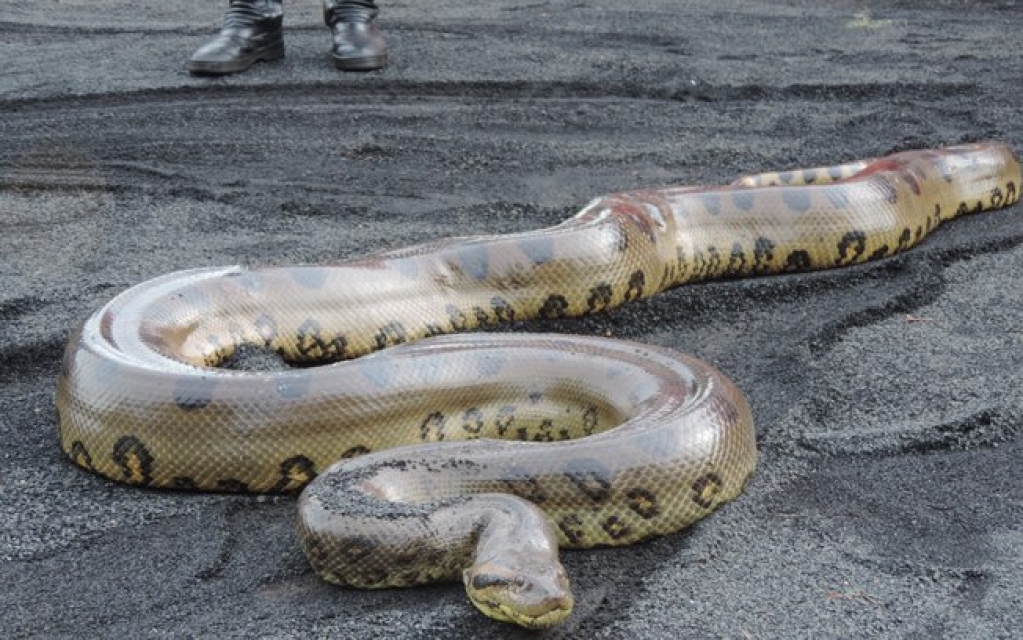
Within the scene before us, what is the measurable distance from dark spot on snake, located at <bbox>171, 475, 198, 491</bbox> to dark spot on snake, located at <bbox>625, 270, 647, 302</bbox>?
2738mm

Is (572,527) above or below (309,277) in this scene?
below

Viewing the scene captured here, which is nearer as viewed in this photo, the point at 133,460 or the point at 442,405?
the point at 133,460

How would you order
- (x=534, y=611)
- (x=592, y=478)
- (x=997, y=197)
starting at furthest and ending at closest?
(x=997, y=197) < (x=592, y=478) < (x=534, y=611)

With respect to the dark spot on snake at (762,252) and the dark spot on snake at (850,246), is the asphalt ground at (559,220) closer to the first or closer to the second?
the dark spot on snake at (850,246)

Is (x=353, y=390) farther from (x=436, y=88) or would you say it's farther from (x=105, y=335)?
(x=436, y=88)

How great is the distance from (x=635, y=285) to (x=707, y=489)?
90.9 inches

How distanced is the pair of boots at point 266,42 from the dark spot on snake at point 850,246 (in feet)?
15.1

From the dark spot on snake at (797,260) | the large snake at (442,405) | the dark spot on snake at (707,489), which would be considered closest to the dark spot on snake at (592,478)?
the large snake at (442,405)

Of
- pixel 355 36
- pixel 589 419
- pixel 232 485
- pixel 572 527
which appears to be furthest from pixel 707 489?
pixel 355 36

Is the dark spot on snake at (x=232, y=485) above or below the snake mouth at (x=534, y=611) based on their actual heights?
below

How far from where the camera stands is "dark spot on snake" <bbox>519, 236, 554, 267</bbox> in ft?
21.7

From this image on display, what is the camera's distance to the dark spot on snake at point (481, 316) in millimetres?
6535

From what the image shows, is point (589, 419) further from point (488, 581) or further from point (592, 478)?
point (488, 581)

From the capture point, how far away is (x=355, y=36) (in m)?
10.7
